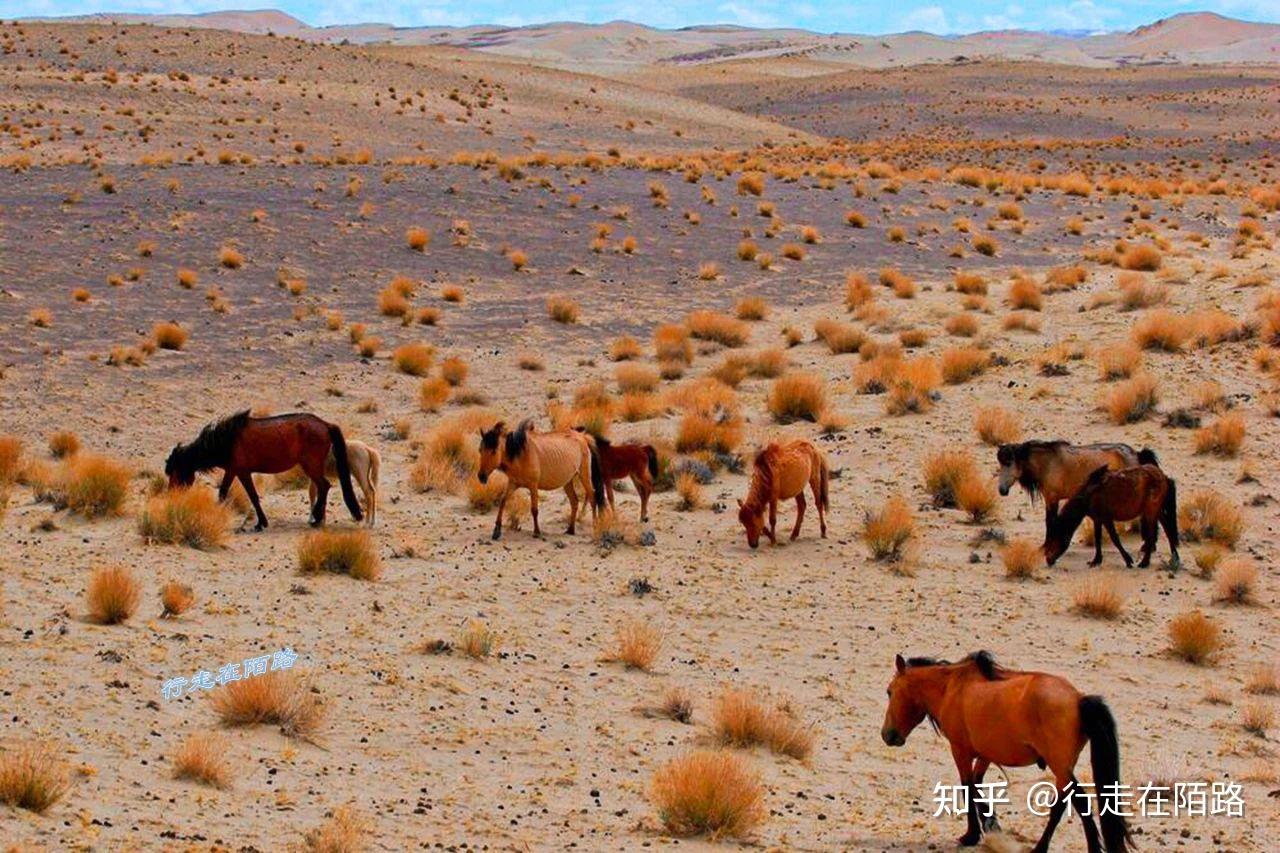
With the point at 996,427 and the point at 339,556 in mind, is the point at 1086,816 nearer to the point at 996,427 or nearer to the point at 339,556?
the point at 339,556

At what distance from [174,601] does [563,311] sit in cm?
1969

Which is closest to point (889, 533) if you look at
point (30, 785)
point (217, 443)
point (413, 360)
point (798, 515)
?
point (798, 515)

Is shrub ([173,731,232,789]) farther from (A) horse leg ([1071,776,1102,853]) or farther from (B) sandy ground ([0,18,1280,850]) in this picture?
(A) horse leg ([1071,776,1102,853])

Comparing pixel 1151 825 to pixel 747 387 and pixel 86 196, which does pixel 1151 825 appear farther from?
pixel 86 196

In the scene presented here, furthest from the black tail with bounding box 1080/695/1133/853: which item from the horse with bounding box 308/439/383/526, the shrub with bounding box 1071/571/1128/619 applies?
the horse with bounding box 308/439/383/526

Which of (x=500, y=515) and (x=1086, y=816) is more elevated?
(x=1086, y=816)

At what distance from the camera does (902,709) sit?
9.09m

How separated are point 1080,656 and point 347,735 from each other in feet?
20.5

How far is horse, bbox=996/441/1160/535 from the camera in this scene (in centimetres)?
1627

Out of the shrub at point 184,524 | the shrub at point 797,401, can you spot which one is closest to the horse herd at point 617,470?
the shrub at point 184,524

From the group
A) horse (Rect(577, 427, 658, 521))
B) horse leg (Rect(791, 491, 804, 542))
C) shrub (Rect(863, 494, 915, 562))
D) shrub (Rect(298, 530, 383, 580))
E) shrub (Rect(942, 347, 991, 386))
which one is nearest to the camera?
shrub (Rect(298, 530, 383, 580))

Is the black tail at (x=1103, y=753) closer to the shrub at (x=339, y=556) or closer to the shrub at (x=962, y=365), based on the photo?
the shrub at (x=339, y=556)

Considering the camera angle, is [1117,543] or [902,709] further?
[1117,543]

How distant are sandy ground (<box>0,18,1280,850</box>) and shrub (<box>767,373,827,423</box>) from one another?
430mm
